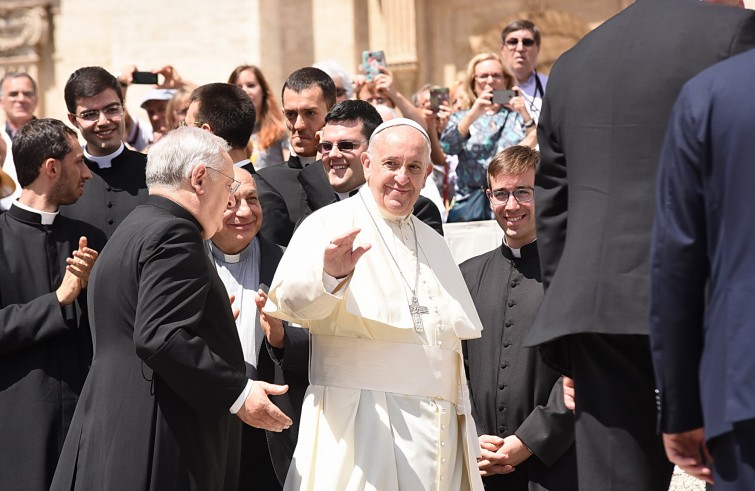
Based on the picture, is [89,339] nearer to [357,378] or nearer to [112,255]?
[112,255]

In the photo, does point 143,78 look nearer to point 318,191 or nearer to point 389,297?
point 318,191

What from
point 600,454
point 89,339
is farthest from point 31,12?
point 600,454

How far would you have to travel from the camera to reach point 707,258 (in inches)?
115

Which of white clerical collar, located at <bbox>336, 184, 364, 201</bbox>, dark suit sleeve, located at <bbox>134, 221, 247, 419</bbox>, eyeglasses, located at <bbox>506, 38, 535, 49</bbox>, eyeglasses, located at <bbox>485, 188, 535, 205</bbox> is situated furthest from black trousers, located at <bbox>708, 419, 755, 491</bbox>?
eyeglasses, located at <bbox>506, 38, 535, 49</bbox>

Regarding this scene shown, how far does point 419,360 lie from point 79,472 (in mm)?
1317

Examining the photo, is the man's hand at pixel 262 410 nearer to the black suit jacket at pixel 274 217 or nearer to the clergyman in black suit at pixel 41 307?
the clergyman in black suit at pixel 41 307

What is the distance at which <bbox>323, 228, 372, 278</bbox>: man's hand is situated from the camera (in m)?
4.01

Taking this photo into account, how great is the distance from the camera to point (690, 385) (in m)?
2.96

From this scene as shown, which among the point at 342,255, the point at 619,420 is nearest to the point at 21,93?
the point at 342,255

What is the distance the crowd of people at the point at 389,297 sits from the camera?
2949mm

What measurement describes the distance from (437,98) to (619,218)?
16.7 ft

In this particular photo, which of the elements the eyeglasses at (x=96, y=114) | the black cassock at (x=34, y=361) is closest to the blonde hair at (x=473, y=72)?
the eyeglasses at (x=96, y=114)

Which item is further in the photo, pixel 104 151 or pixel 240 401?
pixel 104 151

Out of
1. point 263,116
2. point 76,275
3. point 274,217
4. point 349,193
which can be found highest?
point 263,116
